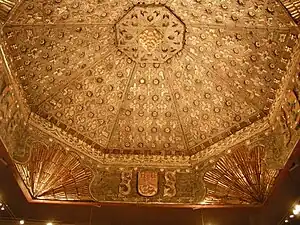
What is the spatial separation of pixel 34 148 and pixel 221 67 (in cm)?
490

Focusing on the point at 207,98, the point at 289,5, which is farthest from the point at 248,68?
the point at 289,5

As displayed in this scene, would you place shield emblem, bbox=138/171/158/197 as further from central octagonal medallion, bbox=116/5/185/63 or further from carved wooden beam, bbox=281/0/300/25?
carved wooden beam, bbox=281/0/300/25

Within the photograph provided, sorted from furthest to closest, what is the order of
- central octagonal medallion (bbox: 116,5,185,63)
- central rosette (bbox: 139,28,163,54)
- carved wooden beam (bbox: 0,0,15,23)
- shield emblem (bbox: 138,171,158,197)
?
shield emblem (bbox: 138,171,158,197) < central rosette (bbox: 139,28,163,54) < central octagonal medallion (bbox: 116,5,185,63) < carved wooden beam (bbox: 0,0,15,23)

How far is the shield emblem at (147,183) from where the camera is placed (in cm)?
926

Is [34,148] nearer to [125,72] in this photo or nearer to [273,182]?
[125,72]

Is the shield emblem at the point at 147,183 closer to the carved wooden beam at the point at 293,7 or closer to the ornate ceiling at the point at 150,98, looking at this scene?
the ornate ceiling at the point at 150,98

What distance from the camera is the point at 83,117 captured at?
9.73m

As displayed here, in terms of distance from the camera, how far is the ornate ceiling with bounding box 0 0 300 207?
8.34 m

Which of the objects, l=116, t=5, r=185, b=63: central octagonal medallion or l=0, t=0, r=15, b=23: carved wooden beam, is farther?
l=116, t=5, r=185, b=63: central octagonal medallion

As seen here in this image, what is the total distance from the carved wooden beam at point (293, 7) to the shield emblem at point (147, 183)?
487cm

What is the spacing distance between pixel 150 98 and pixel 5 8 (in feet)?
13.2

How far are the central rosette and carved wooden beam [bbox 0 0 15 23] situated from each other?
298cm

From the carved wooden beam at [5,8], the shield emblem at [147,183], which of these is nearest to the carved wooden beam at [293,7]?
the shield emblem at [147,183]

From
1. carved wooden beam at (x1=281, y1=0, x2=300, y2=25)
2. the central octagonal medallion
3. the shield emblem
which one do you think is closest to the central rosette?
the central octagonal medallion
